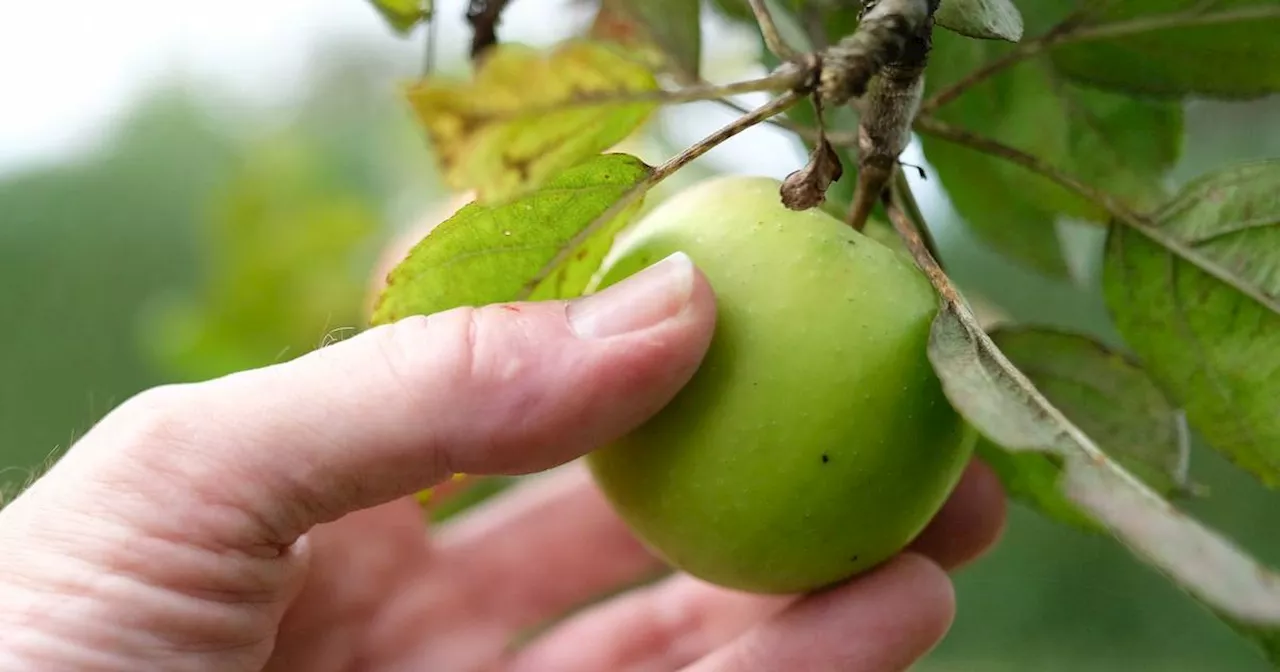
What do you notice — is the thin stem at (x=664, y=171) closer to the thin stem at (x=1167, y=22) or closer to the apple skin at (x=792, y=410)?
the apple skin at (x=792, y=410)

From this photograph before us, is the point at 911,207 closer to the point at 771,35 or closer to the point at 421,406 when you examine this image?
the point at 771,35

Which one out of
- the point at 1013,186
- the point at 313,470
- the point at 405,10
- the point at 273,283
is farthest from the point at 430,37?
the point at 273,283

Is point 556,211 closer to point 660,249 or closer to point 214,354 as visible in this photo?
point 660,249

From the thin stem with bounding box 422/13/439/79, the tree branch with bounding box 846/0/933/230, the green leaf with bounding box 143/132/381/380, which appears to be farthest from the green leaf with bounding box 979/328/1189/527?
the green leaf with bounding box 143/132/381/380

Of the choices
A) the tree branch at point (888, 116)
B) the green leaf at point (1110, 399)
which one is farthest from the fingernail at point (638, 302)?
the green leaf at point (1110, 399)

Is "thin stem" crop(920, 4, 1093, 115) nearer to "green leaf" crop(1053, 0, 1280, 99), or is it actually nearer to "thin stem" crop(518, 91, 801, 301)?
"green leaf" crop(1053, 0, 1280, 99)

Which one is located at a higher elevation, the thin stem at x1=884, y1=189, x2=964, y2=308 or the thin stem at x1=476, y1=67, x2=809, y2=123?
the thin stem at x1=476, y1=67, x2=809, y2=123
